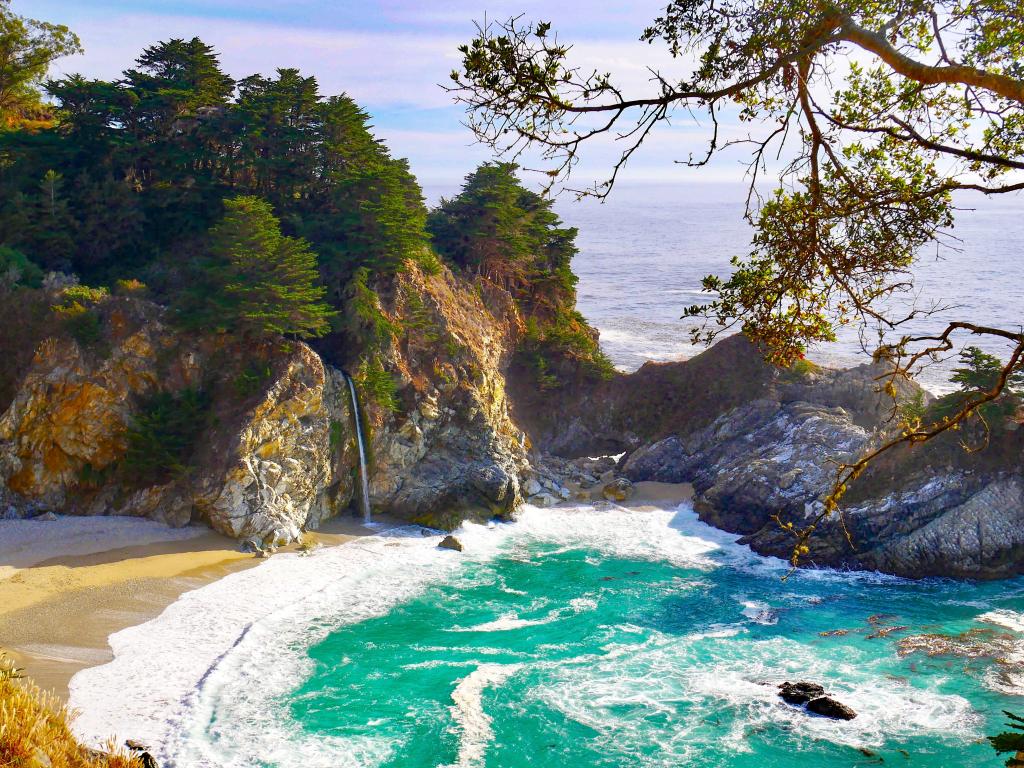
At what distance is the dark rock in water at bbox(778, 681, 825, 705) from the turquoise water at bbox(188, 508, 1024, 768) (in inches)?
15.6

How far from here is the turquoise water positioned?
57.6ft

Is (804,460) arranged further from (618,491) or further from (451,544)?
(451,544)

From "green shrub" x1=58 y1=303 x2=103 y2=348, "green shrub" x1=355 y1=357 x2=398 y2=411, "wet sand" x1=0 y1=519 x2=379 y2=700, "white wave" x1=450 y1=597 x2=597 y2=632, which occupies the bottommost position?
"white wave" x1=450 y1=597 x2=597 y2=632

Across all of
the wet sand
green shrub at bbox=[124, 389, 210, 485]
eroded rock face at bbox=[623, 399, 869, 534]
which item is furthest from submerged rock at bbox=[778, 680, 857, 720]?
green shrub at bbox=[124, 389, 210, 485]

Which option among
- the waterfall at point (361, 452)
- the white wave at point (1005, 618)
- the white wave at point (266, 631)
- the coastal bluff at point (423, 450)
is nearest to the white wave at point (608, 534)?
the white wave at point (266, 631)

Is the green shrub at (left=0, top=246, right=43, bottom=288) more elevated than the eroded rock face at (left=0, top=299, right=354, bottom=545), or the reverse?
the green shrub at (left=0, top=246, right=43, bottom=288)

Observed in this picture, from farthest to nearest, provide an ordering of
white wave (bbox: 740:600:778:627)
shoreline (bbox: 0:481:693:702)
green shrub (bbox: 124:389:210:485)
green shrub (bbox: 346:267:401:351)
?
green shrub (bbox: 346:267:401:351), green shrub (bbox: 124:389:210:485), white wave (bbox: 740:600:778:627), shoreline (bbox: 0:481:693:702)

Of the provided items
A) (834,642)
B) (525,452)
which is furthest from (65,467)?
(834,642)

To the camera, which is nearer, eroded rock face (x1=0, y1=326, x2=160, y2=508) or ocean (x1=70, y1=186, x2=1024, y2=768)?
ocean (x1=70, y1=186, x2=1024, y2=768)

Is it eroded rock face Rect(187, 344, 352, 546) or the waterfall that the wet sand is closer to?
eroded rock face Rect(187, 344, 352, 546)

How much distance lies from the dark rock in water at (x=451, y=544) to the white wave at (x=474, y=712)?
8.69m

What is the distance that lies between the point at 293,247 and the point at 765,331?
78.0 ft

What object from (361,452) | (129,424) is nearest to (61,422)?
(129,424)

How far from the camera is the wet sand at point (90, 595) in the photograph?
65.8ft
